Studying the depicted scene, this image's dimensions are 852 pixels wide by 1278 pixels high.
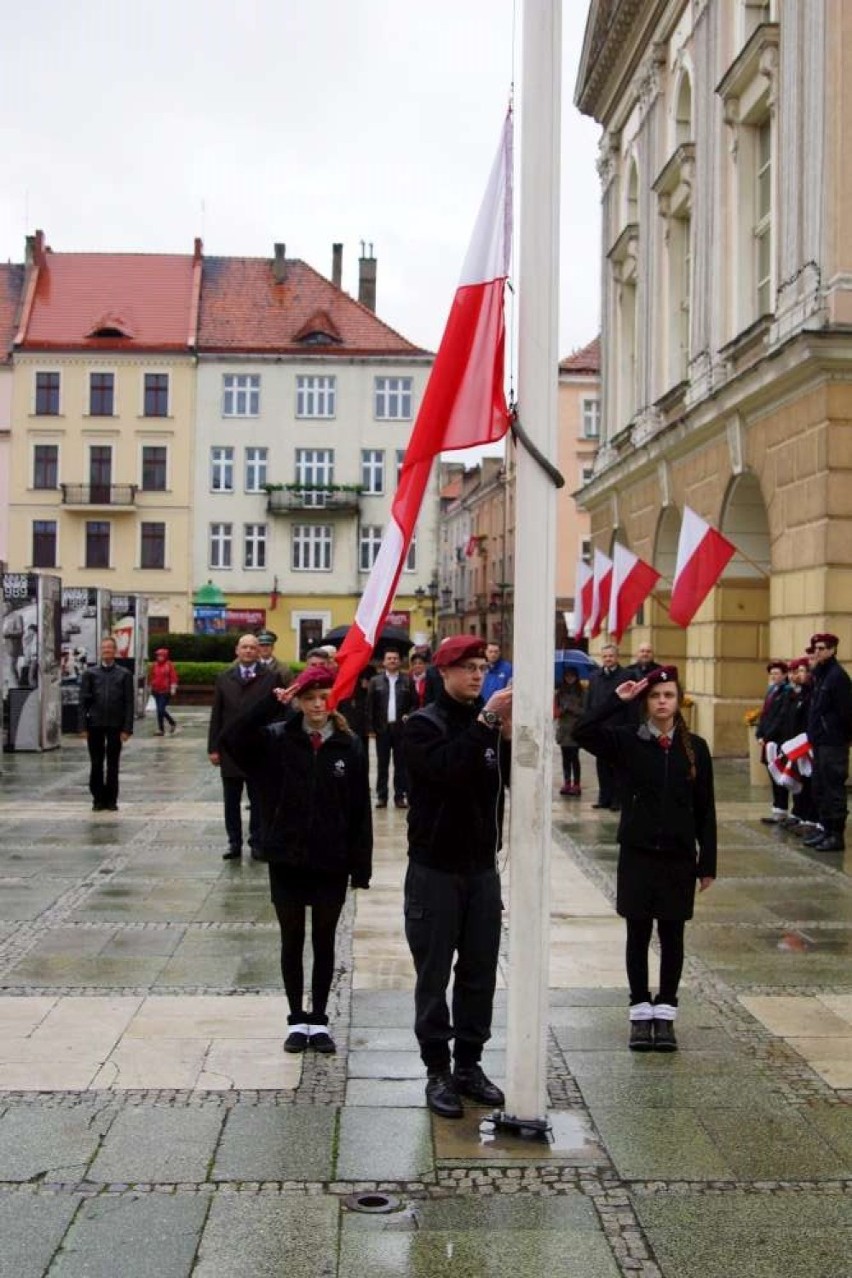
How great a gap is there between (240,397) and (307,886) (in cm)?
5560

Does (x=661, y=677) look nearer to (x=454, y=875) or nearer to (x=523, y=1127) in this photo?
(x=454, y=875)

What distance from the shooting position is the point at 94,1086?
20.2 ft

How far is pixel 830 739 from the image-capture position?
45.5 ft

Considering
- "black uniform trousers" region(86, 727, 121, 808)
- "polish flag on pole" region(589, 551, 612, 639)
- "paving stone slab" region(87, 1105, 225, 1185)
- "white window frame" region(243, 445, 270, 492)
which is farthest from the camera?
"white window frame" region(243, 445, 270, 492)

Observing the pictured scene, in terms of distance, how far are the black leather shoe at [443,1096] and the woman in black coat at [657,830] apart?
4.16 ft

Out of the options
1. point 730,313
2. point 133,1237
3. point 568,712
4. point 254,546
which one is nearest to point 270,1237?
point 133,1237

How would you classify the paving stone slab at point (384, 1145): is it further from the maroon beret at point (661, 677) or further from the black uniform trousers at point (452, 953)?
the maroon beret at point (661, 677)

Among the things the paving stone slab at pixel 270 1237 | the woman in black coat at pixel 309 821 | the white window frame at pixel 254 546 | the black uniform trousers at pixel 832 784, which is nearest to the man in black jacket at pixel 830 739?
the black uniform trousers at pixel 832 784

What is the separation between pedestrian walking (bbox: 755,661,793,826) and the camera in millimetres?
15289

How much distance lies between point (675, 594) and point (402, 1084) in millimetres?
13342

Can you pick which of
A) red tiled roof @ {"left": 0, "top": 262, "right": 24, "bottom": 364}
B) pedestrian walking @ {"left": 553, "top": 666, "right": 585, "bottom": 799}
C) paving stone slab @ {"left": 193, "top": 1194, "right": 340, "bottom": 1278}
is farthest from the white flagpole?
red tiled roof @ {"left": 0, "top": 262, "right": 24, "bottom": 364}

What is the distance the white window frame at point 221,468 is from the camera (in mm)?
61125

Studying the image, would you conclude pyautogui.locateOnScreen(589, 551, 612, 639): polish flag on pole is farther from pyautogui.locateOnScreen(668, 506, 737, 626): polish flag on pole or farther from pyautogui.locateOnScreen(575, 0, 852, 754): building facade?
pyautogui.locateOnScreen(668, 506, 737, 626): polish flag on pole

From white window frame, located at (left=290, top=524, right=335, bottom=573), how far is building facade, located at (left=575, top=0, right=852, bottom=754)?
1026 inches
